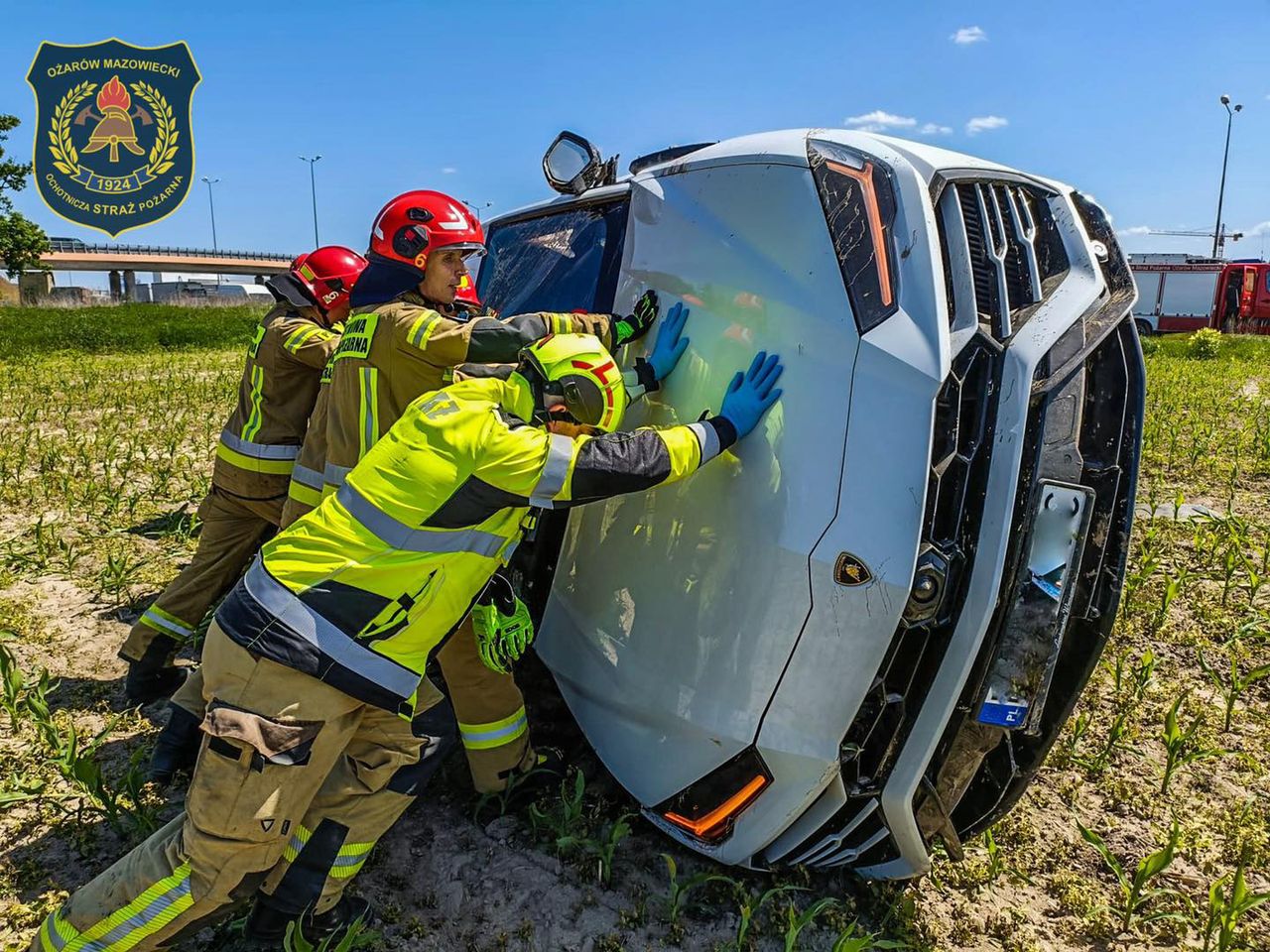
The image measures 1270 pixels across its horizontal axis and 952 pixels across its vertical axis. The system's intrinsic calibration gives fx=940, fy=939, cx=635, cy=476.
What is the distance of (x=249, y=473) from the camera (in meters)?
4.09

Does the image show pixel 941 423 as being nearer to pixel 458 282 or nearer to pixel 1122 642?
pixel 458 282

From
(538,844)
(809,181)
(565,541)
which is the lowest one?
(538,844)

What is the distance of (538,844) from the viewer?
291cm

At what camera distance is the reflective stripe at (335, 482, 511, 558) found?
91.3 inches

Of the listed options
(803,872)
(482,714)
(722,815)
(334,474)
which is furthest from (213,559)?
(803,872)

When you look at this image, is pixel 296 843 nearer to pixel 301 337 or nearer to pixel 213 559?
pixel 213 559

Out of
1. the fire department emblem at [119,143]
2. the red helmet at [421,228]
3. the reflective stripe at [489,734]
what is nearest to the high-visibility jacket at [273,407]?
the red helmet at [421,228]

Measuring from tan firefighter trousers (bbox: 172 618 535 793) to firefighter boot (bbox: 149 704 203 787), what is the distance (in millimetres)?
942

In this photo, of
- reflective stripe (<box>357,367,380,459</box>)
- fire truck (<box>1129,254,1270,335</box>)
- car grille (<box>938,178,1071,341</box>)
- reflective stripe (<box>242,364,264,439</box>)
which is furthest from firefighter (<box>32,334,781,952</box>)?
fire truck (<box>1129,254,1270,335</box>)

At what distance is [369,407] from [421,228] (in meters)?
0.65

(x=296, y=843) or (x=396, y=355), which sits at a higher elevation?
(x=396, y=355)

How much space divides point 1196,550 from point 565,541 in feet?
12.1

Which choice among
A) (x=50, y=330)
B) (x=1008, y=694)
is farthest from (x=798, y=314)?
(x=50, y=330)

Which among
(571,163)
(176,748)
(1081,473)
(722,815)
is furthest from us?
(571,163)
